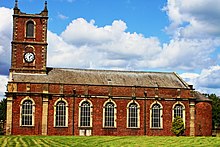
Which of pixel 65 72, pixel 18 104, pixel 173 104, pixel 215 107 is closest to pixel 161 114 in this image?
pixel 173 104

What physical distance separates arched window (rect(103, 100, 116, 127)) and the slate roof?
10.7 ft

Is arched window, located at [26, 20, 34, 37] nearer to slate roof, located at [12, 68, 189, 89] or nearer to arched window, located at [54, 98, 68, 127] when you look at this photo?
slate roof, located at [12, 68, 189, 89]

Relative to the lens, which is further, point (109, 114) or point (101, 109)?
point (109, 114)

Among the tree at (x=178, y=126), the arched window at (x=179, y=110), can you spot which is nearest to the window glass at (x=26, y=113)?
the tree at (x=178, y=126)

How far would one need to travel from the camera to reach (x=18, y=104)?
51469 millimetres

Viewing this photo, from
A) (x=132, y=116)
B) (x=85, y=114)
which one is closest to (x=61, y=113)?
(x=85, y=114)

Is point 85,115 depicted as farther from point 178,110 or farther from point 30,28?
point 30,28

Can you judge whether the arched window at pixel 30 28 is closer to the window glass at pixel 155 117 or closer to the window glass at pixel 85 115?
the window glass at pixel 85 115

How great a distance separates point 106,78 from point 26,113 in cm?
1231

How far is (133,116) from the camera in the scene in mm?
55250

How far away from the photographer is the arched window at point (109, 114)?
54.2 m

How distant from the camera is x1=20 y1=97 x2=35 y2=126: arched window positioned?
169 feet

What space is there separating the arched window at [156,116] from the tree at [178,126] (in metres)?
1.99

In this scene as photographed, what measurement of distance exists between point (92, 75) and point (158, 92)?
9335 millimetres
